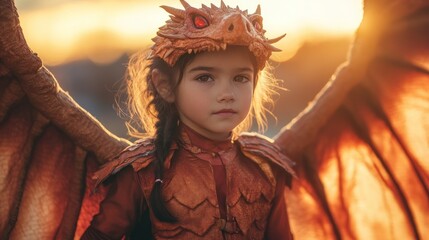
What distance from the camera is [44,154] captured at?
8.98 ft

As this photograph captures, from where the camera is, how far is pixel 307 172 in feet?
10.1

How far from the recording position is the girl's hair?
245cm

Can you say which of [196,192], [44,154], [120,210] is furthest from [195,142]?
[44,154]

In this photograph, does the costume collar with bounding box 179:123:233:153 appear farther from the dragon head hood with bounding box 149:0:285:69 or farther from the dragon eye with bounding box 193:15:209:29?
the dragon eye with bounding box 193:15:209:29

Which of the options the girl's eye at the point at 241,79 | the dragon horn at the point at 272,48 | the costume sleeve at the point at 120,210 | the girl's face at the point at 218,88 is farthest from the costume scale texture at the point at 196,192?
the dragon horn at the point at 272,48

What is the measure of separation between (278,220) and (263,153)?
0.26 meters

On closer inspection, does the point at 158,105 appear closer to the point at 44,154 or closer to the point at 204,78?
the point at 204,78

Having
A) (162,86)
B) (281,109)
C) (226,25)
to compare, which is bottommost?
(281,109)

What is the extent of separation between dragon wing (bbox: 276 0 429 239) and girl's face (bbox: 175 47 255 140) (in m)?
0.58

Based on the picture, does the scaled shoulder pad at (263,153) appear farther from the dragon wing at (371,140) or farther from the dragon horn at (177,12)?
the dragon horn at (177,12)

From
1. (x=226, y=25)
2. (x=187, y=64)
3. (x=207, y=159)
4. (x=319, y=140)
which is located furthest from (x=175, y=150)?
(x=319, y=140)

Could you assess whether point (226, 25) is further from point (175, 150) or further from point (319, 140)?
point (319, 140)

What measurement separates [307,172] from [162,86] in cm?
86

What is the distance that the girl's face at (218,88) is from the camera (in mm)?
2396
